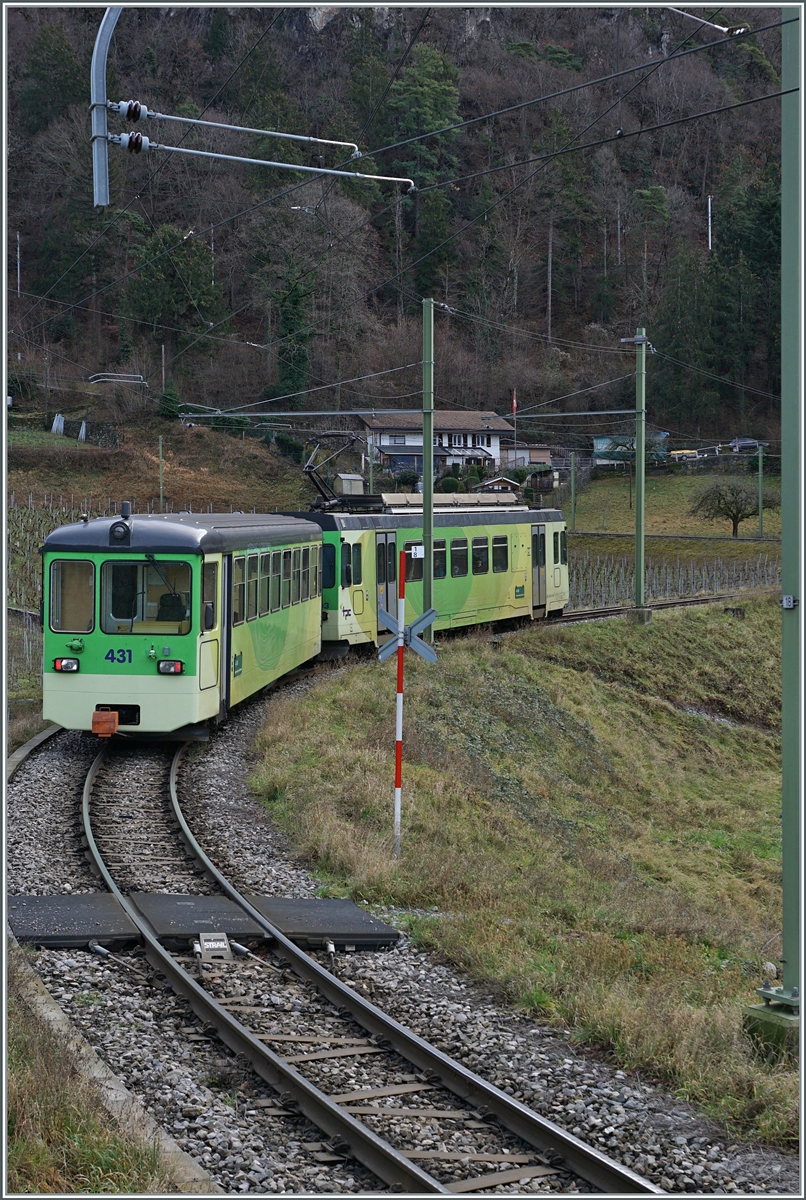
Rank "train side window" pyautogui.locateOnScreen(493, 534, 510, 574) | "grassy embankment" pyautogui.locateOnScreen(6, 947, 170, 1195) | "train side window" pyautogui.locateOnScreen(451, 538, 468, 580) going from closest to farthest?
"grassy embankment" pyautogui.locateOnScreen(6, 947, 170, 1195) → "train side window" pyautogui.locateOnScreen(451, 538, 468, 580) → "train side window" pyautogui.locateOnScreen(493, 534, 510, 574)

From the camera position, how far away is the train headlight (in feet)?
46.8

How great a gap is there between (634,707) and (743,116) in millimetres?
87071

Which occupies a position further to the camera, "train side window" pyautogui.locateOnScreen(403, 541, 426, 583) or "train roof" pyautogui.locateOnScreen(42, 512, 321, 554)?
"train side window" pyautogui.locateOnScreen(403, 541, 426, 583)

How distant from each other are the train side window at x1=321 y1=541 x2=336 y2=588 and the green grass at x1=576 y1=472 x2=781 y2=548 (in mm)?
46419

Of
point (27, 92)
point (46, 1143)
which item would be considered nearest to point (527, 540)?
point (46, 1143)

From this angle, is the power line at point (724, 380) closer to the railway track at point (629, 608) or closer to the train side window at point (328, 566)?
the railway track at point (629, 608)

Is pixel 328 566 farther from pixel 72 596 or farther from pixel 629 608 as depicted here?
pixel 629 608

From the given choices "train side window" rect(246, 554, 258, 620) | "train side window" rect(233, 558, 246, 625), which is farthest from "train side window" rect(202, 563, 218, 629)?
"train side window" rect(246, 554, 258, 620)

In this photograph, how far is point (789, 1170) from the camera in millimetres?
5730

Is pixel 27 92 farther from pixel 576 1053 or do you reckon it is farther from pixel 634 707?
pixel 576 1053

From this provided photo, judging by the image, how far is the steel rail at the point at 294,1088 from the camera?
556 centimetres

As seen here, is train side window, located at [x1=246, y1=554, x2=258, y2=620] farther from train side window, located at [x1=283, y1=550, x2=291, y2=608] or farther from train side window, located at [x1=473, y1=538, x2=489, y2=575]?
train side window, located at [x1=473, y1=538, x2=489, y2=575]

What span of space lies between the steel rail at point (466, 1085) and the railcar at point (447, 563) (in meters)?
14.4

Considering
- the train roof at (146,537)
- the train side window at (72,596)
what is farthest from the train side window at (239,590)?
the train side window at (72,596)
